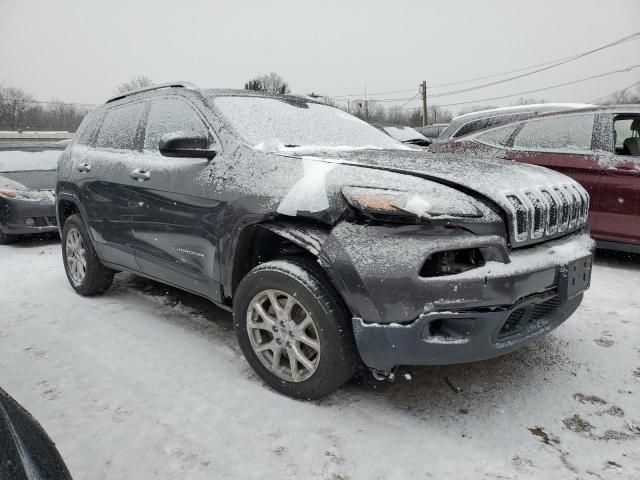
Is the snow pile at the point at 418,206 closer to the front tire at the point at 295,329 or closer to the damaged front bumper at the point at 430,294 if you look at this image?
the damaged front bumper at the point at 430,294

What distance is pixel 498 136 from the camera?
5199 millimetres

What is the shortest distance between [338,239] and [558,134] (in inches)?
146

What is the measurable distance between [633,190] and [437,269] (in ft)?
10.9

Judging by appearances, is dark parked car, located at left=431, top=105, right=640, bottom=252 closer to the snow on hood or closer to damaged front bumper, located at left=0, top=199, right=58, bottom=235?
damaged front bumper, located at left=0, top=199, right=58, bottom=235

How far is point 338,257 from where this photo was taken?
2.08m

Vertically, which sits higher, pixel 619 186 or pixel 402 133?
pixel 402 133

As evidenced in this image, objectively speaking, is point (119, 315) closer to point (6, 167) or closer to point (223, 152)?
point (223, 152)

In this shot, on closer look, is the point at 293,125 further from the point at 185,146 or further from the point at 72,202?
the point at 72,202

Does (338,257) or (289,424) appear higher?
(338,257)

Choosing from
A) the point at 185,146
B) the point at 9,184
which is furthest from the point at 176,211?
the point at 9,184

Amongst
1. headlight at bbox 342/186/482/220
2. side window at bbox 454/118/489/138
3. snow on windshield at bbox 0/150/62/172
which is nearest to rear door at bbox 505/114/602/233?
side window at bbox 454/118/489/138

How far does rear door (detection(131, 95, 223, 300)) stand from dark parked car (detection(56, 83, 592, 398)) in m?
0.01

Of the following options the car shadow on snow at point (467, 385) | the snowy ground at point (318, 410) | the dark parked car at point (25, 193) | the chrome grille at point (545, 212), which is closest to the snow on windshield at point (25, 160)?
the dark parked car at point (25, 193)

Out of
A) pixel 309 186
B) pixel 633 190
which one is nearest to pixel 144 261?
pixel 309 186
